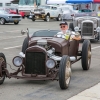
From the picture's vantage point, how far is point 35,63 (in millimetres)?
8570

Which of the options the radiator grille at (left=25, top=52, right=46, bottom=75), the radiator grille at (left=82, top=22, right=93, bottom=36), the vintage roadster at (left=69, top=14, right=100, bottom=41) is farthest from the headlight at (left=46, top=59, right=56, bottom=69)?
the radiator grille at (left=82, top=22, right=93, bottom=36)

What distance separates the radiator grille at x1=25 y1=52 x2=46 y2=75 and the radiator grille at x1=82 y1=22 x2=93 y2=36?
405 inches

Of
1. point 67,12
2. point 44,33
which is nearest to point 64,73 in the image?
point 44,33

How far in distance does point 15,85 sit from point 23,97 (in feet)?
3.69

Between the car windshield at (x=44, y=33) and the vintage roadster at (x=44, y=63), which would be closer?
the vintage roadster at (x=44, y=63)

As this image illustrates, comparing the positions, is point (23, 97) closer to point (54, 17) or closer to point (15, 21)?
point (15, 21)

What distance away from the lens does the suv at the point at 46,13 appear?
4097 centimetres

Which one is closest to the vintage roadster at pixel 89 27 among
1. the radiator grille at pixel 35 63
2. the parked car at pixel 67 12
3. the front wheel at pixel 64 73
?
the radiator grille at pixel 35 63

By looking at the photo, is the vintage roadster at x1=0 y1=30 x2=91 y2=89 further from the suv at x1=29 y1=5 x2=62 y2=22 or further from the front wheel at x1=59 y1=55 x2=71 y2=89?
the suv at x1=29 y1=5 x2=62 y2=22

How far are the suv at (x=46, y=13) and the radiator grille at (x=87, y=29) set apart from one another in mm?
22540

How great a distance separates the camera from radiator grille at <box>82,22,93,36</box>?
Result: 18516mm

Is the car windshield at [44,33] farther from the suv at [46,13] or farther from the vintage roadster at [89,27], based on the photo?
the suv at [46,13]

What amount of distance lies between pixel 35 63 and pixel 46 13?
33340mm

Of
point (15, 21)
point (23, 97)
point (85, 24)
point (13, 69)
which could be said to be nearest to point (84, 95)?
point (23, 97)
